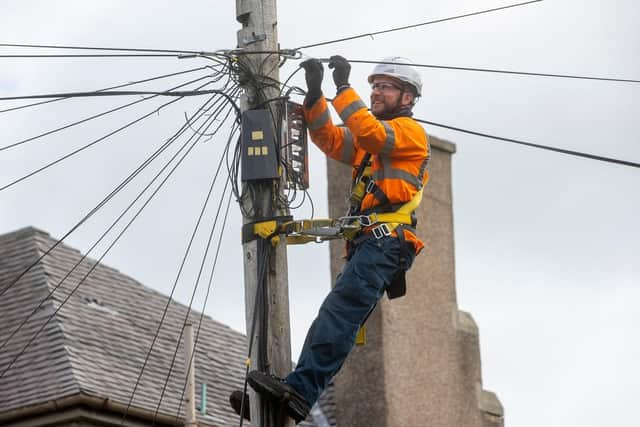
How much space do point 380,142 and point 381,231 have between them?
0.64m

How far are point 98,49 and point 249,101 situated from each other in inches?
78.8

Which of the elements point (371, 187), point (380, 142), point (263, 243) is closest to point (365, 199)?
point (371, 187)

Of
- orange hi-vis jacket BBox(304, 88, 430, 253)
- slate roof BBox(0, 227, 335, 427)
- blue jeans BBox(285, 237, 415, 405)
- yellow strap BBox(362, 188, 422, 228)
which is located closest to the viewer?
blue jeans BBox(285, 237, 415, 405)

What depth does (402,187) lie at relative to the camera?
1225 centimetres

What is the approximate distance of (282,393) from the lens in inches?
458

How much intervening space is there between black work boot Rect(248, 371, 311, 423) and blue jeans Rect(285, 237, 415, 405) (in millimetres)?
52

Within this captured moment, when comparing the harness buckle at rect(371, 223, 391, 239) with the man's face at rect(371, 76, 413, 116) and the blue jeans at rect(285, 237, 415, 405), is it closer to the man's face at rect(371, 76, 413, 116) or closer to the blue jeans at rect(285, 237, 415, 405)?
the blue jeans at rect(285, 237, 415, 405)

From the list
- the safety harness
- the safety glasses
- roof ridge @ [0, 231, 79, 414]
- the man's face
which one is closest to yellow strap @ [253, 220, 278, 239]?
the safety harness

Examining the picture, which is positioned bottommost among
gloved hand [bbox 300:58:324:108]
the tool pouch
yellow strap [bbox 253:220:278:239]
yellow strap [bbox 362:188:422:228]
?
the tool pouch

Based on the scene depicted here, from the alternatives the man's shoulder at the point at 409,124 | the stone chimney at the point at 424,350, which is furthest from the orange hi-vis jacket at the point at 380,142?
the stone chimney at the point at 424,350

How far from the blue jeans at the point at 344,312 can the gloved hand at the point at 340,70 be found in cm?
114

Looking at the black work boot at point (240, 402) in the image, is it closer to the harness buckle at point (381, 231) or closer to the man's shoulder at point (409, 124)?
the harness buckle at point (381, 231)

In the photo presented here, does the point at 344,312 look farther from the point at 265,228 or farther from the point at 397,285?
the point at 265,228

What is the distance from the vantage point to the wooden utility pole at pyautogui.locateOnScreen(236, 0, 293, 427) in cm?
1209
